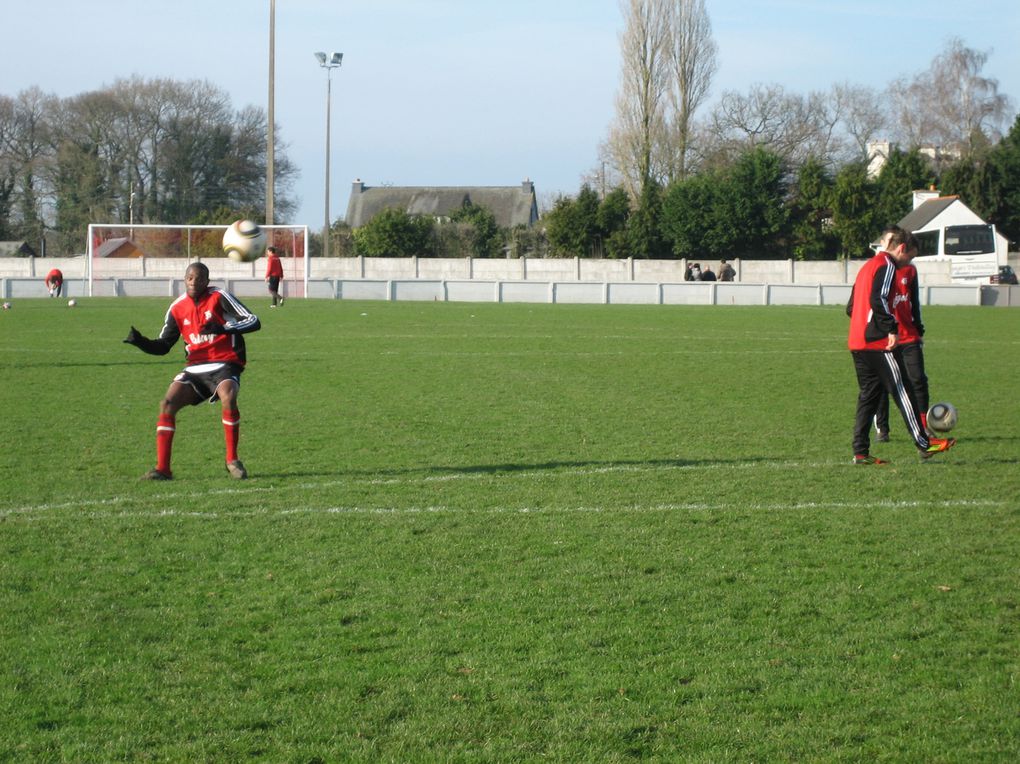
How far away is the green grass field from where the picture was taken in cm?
401

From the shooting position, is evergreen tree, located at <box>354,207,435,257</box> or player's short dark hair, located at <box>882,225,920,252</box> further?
evergreen tree, located at <box>354,207,435,257</box>

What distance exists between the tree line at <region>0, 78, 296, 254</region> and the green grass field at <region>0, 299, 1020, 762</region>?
185 ft

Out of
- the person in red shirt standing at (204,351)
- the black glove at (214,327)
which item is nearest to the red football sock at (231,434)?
the person in red shirt standing at (204,351)

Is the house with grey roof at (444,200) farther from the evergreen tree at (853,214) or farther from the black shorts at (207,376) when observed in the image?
the black shorts at (207,376)

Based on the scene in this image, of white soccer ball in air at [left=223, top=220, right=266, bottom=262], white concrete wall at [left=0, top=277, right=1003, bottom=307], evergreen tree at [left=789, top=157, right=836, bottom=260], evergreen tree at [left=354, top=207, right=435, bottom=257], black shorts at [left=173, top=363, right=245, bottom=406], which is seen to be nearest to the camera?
black shorts at [left=173, top=363, right=245, bottom=406]

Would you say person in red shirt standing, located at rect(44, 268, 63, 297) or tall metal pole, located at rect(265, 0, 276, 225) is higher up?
tall metal pole, located at rect(265, 0, 276, 225)

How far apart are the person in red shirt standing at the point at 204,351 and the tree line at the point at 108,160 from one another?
2251 inches

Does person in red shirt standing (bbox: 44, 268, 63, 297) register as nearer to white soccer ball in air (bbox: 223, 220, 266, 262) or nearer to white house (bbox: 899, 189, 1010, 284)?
white soccer ball in air (bbox: 223, 220, 266, 262)

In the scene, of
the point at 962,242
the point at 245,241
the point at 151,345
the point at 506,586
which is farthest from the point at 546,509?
the point at 962,242

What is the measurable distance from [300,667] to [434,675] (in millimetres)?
542

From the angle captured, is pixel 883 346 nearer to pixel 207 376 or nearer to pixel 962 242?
pixel 207 376

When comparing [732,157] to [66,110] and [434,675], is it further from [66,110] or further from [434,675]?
[434,675]

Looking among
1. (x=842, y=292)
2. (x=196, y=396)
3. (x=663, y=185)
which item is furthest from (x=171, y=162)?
(x=196, y=396)

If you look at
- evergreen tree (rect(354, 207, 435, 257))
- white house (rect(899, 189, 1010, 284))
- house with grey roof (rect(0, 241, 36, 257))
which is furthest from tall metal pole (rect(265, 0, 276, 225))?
house with grey roof (rect(0, 241, 36, 257))
